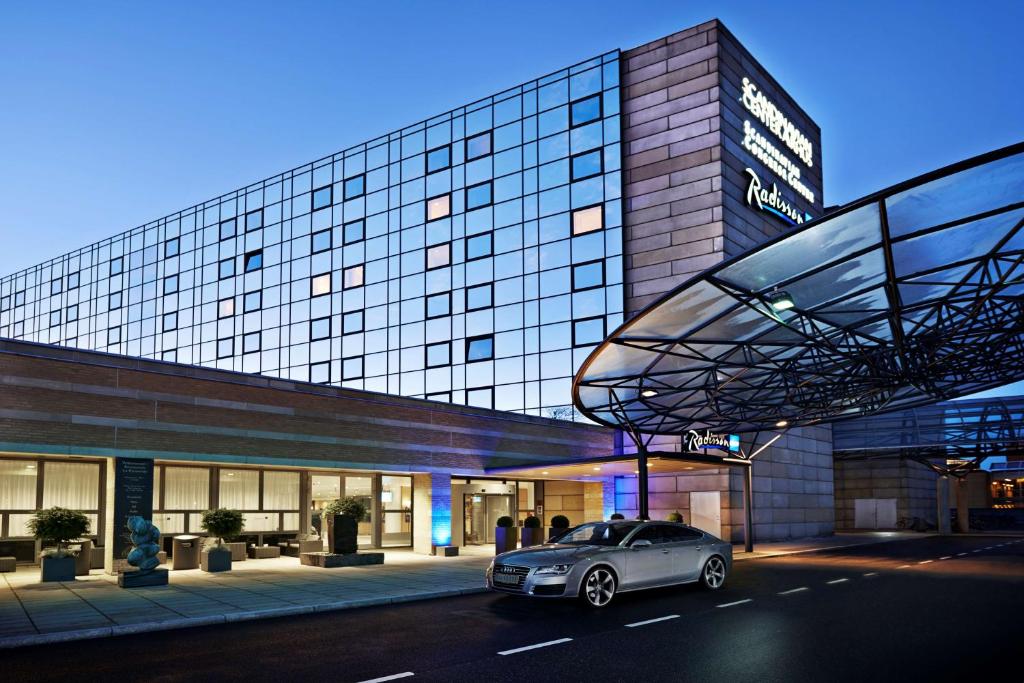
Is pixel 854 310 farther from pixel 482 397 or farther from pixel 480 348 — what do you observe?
pixel 480 348

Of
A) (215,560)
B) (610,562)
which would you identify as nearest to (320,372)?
(215,560)

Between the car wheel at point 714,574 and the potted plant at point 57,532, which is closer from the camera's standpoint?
the car wheel at point 714,574

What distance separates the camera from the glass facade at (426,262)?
4297cm

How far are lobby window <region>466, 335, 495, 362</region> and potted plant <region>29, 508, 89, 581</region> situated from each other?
27364mm

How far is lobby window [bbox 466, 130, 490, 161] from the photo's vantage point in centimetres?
4728

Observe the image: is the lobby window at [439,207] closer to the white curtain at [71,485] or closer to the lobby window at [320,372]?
the lobby window at [320,372]

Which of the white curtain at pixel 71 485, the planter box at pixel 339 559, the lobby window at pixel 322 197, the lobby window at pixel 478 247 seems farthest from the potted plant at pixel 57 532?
the lobby window at pixel 322 197

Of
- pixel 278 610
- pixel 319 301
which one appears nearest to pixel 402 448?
pixel 278 610

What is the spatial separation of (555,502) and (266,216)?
30.1 meters

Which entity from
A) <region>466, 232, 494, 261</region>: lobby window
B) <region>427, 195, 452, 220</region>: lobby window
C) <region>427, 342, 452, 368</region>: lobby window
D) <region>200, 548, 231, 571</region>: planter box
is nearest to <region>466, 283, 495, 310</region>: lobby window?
<region>466, 232, 494, 261</region>: lobby window

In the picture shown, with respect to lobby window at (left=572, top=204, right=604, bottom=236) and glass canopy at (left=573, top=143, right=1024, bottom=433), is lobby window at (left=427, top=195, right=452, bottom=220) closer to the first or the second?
lobby window at (left=572, top=204, right=604, bottom=236)

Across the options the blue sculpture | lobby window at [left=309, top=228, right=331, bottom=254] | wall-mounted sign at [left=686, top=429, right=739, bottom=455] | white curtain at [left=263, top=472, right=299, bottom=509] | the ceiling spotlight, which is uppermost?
lobby window at [left=309, top=228, right=331, bottom=254]

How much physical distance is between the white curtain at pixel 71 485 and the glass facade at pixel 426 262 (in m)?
22.5

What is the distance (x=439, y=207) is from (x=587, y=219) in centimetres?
997
